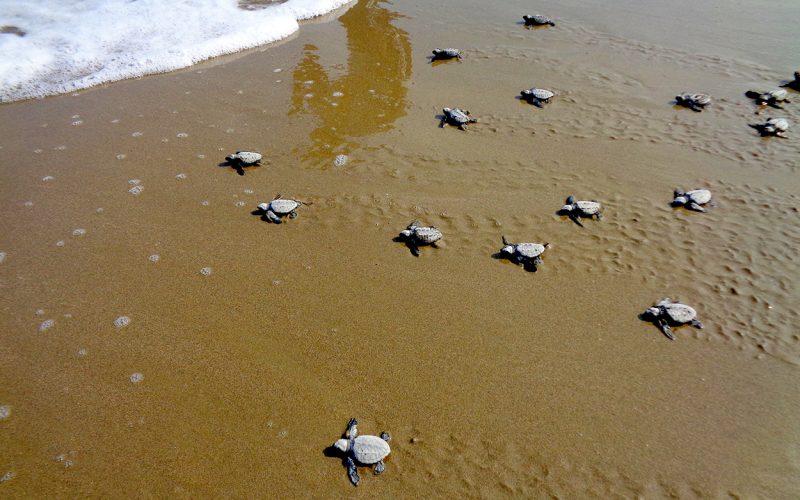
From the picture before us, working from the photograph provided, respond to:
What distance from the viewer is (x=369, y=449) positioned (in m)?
2.64

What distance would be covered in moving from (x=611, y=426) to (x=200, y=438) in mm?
2586

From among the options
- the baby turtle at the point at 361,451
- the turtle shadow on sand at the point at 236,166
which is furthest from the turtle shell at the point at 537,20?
the baby turtle at the point at 361,451

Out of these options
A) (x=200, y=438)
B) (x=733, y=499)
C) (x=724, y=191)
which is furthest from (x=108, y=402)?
(x=724, y=191)

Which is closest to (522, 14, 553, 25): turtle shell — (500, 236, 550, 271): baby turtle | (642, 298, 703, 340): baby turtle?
(500, 236, 550, 271): baby turtle

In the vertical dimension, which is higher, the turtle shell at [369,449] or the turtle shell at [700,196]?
the turtle shell at [700,196]

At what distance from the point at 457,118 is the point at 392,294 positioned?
111 inches

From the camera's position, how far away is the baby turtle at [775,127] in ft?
18.3

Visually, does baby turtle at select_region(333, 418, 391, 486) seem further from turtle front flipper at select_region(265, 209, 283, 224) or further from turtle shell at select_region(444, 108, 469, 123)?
turtle shell at select_region(444, 108, 469, 123)

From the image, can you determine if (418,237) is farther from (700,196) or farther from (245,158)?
(700,196)

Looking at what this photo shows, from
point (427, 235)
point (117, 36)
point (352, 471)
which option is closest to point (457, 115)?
point (427, 235)

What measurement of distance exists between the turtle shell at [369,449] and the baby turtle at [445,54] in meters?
6.13

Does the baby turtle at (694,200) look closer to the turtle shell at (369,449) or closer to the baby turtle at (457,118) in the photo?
the baby turtle at (457,118)

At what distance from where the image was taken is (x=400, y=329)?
11.4ft

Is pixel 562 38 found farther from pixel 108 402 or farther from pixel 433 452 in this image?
pixel 108 402
